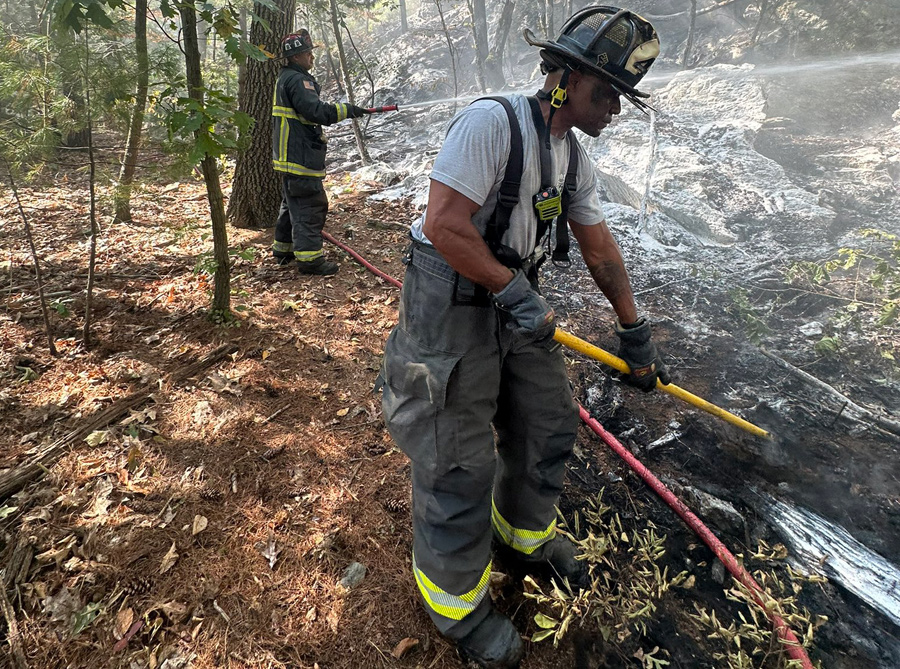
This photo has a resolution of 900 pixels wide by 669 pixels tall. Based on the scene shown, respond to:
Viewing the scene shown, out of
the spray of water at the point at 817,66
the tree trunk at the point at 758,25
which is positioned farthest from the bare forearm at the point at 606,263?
the tree trunk at the point at 758,25

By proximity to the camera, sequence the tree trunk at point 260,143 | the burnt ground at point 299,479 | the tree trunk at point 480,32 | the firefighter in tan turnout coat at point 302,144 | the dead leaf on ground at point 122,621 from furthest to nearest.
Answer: the tree trunk at point 480,32 < the tree trunk at point 260,143 < the firefighter in tan turnout coat at point 302,144 < the burnt ground at point 299,479 < the dead leaf on ground at point 122,621

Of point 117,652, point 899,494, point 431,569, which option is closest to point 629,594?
point 431,569

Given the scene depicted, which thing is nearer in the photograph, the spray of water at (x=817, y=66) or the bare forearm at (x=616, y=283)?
the bare forearm at (x=616, y=283)

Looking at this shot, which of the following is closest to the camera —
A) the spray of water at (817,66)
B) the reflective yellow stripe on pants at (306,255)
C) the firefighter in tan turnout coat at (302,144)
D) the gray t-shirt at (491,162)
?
the gray t-shirt at (491,162)

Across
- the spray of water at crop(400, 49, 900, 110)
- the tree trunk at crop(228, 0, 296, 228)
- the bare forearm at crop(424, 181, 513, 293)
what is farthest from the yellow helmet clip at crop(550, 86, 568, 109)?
the spray of water at crop(400, 49, 900, 110)

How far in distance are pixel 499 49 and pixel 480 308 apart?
22.1m

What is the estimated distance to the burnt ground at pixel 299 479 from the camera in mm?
2119

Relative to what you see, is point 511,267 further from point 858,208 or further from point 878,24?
point 878,24

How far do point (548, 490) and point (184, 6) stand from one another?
3839 mm


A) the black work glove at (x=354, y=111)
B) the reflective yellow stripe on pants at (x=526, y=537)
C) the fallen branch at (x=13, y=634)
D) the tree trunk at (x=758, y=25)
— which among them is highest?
the tree trunk at (x=758, y=25)

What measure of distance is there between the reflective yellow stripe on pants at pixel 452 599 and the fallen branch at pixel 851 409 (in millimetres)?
3145

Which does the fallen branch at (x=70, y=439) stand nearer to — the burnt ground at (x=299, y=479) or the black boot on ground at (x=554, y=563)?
the burnt ground at (x=299, y=479)

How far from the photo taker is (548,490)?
2346 millimetres

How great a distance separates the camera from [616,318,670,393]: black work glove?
252 centimetres
